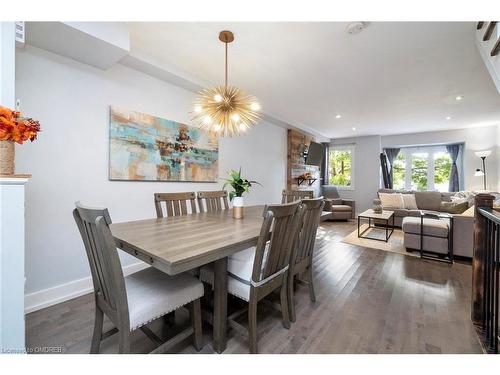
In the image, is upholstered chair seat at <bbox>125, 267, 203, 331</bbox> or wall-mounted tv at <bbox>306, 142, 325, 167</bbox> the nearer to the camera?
upholstered chair seat at <bbox>125, 267, 203, 331</bbox>

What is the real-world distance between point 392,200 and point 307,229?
4608mm

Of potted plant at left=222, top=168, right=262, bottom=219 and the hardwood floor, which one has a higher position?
potted plant at left=222, top=168, right=262, bottom=219

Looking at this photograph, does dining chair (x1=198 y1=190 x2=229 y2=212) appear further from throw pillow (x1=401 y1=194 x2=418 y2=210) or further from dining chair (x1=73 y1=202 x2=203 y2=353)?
throw pillow (x1=401 y1=194 x2=418 y2=210)

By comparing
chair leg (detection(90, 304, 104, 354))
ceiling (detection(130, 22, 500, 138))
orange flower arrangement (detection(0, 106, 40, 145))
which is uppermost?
ceiling (detection(130, 22, 500, 138))

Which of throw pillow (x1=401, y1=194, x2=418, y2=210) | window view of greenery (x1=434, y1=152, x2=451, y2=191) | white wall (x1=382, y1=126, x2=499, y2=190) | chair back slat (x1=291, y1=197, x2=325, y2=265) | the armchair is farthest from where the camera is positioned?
window view of greenery (x1=434, y1=152, x2=451, y2=191)

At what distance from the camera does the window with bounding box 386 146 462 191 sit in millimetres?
6215

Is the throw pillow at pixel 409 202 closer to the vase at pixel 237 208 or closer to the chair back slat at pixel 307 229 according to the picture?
the chair back slat at pixel 307 229

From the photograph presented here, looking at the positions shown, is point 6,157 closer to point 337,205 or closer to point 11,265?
point 11,265

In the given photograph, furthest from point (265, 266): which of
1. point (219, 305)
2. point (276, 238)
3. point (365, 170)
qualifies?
point (365, 170)

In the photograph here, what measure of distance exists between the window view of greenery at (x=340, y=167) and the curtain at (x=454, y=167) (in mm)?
2487

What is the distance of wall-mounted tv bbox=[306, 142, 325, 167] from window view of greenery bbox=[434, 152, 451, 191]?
3208 millimetres

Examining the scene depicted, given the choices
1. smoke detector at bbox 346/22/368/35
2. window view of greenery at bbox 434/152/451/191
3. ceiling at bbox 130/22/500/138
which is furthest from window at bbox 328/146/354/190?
smoke detector at bbox 346/22/368/35
